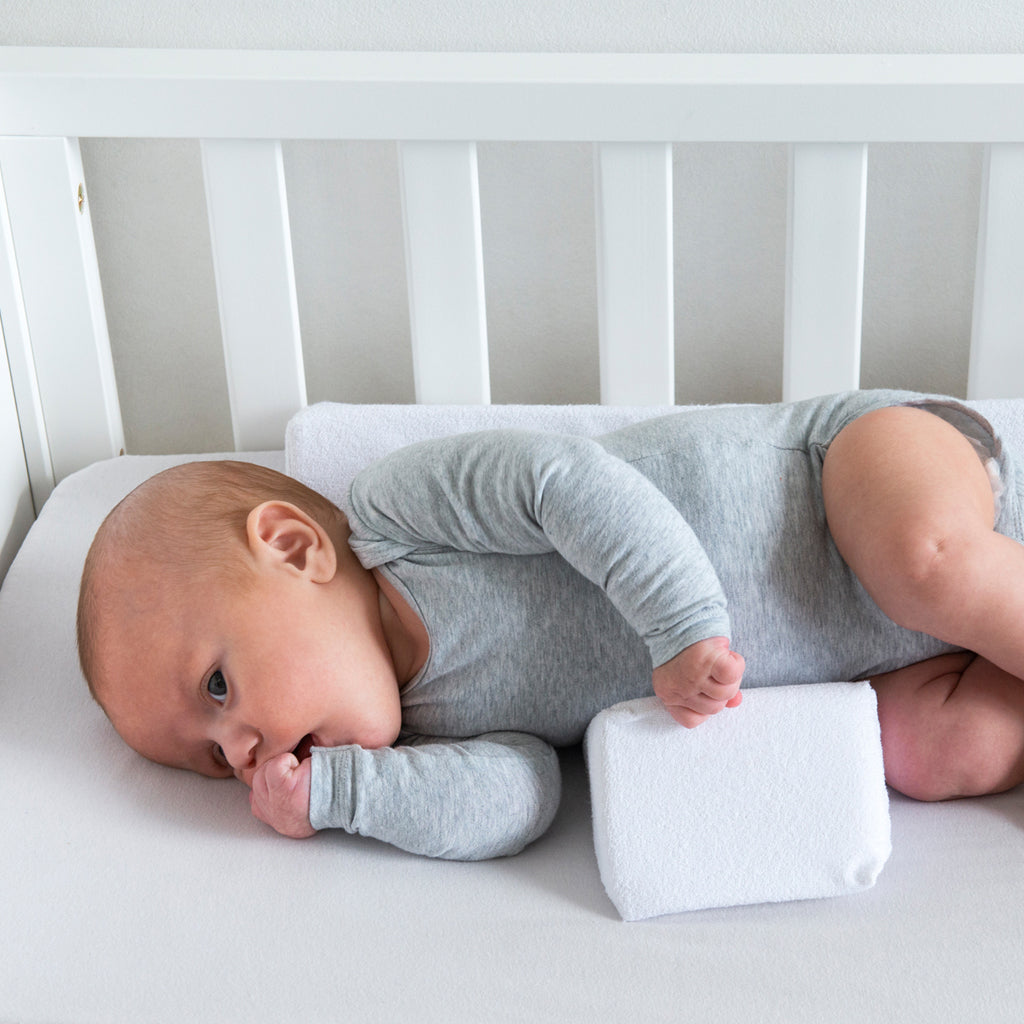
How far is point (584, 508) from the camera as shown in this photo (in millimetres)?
776

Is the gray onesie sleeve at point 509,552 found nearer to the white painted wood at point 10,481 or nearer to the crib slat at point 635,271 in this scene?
the crib slat at point 635,271

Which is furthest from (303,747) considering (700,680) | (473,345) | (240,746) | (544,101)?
(544,101)

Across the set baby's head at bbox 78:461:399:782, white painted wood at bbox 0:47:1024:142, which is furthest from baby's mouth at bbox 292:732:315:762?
white painted wood at bbox 0:47:1024:142

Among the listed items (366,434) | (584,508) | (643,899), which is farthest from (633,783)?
(366,434)

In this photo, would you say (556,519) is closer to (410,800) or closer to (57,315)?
(410,800)

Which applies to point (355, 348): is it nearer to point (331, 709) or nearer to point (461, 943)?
point (331, 709)

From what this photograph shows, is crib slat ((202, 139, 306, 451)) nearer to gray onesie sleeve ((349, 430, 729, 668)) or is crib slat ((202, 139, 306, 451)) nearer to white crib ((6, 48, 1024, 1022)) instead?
white crib ((6, 48, 1024, 1022))

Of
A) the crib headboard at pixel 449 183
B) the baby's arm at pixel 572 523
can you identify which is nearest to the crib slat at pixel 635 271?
the crib headboard at pixel 449 183

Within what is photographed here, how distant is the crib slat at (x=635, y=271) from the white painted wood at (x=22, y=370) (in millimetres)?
554

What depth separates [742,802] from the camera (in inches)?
30.4

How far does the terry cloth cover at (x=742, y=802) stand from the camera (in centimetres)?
76

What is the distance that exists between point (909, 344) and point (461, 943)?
35.8 inches

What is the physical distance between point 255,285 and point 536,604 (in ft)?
1.46

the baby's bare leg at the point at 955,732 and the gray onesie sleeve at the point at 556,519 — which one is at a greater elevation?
the gray onesie sleeve at the point at 556,519
